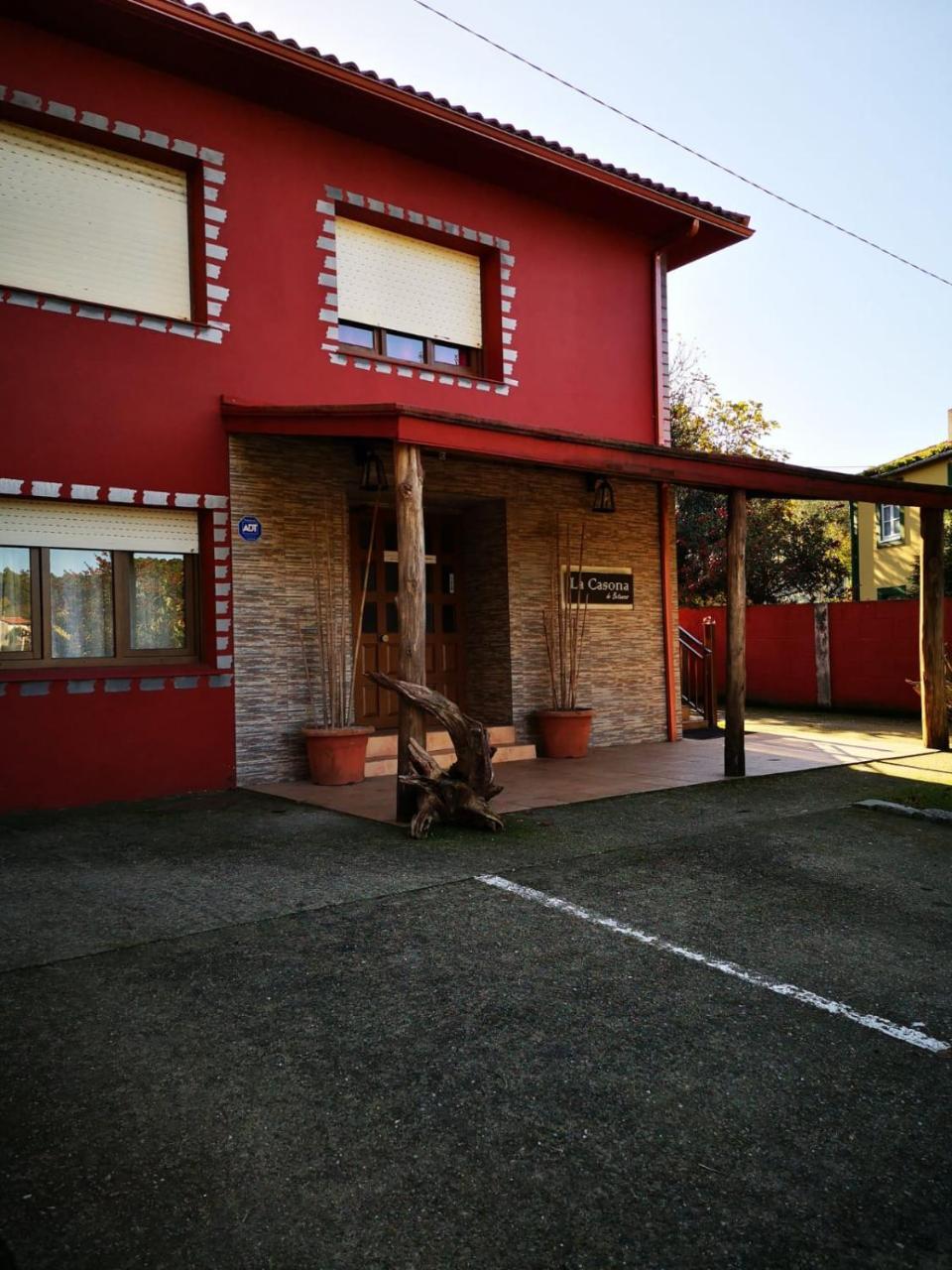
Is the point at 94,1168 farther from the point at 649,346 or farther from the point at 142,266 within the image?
the point at 649,346

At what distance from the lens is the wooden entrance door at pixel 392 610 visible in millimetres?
8812

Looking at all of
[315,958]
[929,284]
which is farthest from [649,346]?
[315,958]

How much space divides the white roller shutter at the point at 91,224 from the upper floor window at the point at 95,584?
5.43ft

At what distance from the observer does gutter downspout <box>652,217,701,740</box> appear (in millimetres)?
10281

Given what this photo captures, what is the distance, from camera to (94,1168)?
7.09 ft

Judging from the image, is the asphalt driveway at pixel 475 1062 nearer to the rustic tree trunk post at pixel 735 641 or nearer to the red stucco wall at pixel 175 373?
the red stucco wall at pixel 175 373

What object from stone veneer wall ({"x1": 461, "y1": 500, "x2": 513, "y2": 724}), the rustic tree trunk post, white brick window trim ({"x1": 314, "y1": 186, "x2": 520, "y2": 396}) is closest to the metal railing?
stone veneer wall ({"x1": 461, "y1": 500, "x2": 513, "y2": 724})

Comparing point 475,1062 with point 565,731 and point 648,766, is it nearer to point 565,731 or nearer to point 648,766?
point 648,766

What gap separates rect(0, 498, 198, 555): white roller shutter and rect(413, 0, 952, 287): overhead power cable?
16.1ft

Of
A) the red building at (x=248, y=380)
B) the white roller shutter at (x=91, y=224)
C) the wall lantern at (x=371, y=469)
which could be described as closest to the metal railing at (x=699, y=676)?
the red building at (x=248, y=380)

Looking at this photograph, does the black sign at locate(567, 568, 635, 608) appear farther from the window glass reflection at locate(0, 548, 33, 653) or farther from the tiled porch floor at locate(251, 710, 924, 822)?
the window glass reflection at locate(0, 548, 33, 653)

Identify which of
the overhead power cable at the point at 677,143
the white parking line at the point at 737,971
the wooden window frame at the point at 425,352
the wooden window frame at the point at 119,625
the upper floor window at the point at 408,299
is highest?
the overhead power cable at the point at 677,143

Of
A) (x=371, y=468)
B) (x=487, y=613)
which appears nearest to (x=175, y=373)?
(x=371, y=468)

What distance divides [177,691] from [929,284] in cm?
1088
